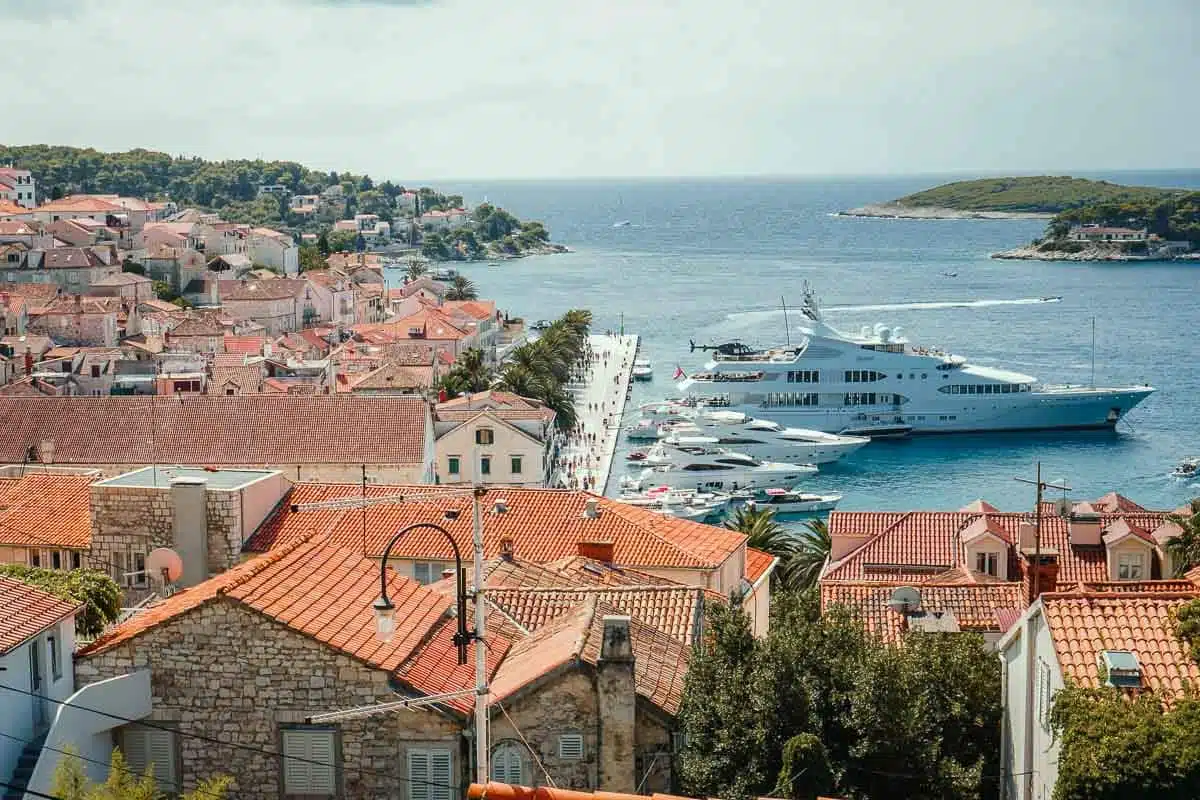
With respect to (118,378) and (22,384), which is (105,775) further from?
(118,378)

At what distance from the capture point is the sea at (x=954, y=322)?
65.1 m

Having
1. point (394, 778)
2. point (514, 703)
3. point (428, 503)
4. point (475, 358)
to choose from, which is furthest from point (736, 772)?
point (475, 358)

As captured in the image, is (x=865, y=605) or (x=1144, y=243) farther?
(x=1144, y=243)

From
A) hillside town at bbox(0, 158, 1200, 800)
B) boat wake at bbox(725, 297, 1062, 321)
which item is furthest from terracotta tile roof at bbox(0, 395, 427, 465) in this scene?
A: boat wake at bbox(725, 297, 1062, 321)

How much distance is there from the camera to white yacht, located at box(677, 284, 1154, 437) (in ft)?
248

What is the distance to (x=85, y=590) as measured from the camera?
13.2 meters

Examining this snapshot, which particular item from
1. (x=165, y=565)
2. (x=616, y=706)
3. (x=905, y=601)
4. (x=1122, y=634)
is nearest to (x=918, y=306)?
(x=905, y=601)

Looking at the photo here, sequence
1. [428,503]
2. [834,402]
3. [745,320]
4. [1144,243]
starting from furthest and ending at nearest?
[1144,243] → [745,320] → [834,402] → [428,503]

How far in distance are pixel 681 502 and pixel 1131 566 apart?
100 ft

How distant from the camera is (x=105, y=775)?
36.1ft

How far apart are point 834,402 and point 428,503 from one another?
57.7 meters

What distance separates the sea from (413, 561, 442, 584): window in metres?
39.6

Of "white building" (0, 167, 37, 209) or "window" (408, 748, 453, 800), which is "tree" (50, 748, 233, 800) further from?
"white building" (0, 167, 37, 209)

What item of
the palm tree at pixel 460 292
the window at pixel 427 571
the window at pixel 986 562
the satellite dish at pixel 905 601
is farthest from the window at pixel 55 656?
the palm tree at pixel 460 292
